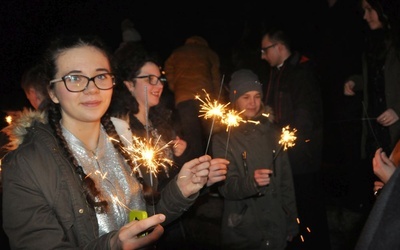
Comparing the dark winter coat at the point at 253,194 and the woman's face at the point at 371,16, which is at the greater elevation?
the woman's face at the point at 371,16

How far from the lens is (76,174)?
7.92 feet

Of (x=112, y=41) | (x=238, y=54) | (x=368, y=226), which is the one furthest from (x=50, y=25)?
(x=368, y=226)

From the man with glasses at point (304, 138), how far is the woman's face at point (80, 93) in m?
3.09

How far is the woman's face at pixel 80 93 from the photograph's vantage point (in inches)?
101

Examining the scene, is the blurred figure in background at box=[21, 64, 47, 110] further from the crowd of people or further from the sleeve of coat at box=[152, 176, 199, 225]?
the sleeve of coat at box=[152, 176, 199, 225]

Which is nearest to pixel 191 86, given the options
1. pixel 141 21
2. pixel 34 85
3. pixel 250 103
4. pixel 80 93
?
pixel 250 103

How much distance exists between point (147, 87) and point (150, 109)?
1.09 feet

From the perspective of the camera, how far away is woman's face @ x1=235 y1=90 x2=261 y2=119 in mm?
4355

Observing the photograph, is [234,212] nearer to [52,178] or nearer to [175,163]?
[175,163]

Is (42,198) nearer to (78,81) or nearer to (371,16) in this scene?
(78,81)

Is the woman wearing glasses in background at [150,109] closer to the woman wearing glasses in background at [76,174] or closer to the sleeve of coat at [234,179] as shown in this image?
the sleeve of coat at [234,179]

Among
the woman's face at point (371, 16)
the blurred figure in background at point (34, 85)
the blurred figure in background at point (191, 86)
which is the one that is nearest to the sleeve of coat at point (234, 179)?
the blurred figure in background at point (191, 86)

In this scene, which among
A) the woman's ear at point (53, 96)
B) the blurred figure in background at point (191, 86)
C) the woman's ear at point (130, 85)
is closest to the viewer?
the woman's ear at point (53, 96)

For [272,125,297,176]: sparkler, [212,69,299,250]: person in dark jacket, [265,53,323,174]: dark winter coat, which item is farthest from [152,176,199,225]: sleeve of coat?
[265,53,323,174]: dark winter coat
